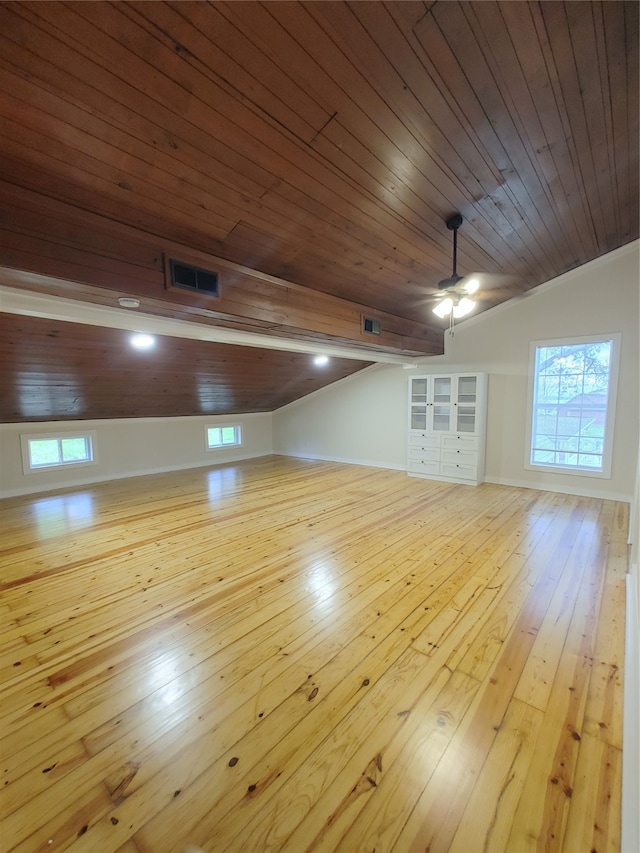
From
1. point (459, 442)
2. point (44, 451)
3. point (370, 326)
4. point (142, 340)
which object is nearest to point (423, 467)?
point (459, 442)

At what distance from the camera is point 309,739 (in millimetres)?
1465

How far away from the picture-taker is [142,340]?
3.67 m

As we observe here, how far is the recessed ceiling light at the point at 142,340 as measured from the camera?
11.9 ft

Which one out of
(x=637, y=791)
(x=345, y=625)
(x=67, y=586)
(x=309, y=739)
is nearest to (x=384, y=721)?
(x=309, y=739)

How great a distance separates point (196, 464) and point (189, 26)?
21.9 ft

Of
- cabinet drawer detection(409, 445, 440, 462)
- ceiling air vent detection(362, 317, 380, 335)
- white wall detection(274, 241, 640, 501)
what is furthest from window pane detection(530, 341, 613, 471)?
ceiling air vent detection(362, 317, 380, 335)

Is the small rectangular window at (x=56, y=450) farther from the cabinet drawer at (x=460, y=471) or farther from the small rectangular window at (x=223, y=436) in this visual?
the cabinet drawer at (x=460, y=471)

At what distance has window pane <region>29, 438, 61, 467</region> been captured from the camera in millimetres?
5262

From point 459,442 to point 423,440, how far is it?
613 millimetres

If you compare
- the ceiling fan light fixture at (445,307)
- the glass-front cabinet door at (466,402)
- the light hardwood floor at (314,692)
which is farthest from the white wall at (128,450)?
the ceiling fan light fixture at (445,307)

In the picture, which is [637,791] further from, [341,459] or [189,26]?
[341,459]

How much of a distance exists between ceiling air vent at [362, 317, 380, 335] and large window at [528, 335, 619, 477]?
2.54 metres

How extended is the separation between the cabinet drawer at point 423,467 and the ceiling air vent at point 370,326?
2690mm

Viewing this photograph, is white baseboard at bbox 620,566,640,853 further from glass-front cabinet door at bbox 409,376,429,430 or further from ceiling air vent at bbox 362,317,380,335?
glass-front cabinet door at bbox 409,376,429,430
